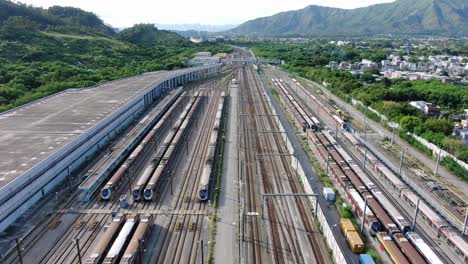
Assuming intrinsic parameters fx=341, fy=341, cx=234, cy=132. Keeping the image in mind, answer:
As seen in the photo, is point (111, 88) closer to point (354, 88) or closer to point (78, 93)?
point (78, 93)

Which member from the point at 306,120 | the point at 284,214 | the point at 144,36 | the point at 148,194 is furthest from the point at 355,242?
the point at 144,36

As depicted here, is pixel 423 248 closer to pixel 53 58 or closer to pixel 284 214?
pixel 284 214

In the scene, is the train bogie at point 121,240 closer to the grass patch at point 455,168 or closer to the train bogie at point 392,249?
the train bogie at point 392,249

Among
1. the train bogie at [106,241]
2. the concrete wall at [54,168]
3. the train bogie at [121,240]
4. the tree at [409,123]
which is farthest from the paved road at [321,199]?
the concrete wall at [54,168]

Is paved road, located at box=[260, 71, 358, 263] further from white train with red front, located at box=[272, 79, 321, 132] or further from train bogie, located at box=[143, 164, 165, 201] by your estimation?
train bogie, located at box=[143, 164, 165, 201]

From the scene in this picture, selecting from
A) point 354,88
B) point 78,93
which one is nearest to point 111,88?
point 78,93

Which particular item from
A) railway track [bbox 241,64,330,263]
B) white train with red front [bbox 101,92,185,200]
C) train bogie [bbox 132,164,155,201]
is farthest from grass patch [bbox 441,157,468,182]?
white train with red front [bbox 101,92,185,200]
